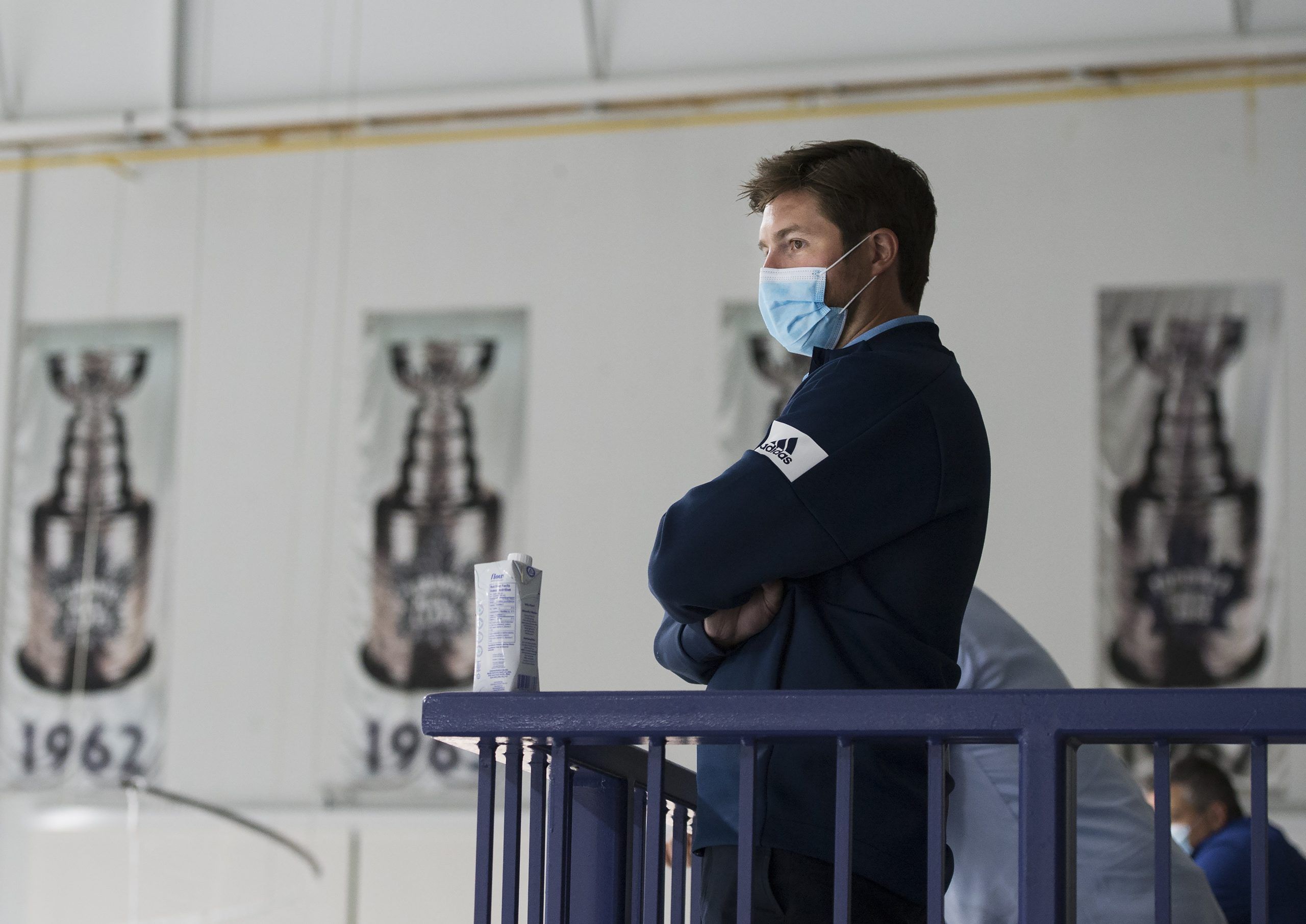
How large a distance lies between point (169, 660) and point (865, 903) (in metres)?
7.79

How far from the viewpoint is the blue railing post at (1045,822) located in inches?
52.1

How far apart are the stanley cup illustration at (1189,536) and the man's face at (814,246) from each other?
6.06 m

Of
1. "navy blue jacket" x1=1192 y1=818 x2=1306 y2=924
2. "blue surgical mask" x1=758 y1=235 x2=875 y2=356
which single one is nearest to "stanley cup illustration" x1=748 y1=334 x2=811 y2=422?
"navy blue jacket" x1=1192 y1=818 x2=1306 y2=924

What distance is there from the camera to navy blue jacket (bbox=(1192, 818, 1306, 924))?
11.1ft

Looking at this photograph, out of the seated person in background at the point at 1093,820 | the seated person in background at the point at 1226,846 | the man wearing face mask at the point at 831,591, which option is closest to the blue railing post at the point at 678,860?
the man wearing face mask at the point at 831,591

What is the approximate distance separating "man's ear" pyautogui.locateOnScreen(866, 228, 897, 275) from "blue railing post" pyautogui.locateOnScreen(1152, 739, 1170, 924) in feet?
2.52

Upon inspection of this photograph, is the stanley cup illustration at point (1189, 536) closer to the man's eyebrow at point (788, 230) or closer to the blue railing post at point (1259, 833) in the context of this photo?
the man's eyebrow at point (788, 230)

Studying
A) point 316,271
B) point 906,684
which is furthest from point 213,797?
point 906,684

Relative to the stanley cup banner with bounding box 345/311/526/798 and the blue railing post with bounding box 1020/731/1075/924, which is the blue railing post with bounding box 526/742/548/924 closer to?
the blue railing post with bounding box 1020/731/1075/924

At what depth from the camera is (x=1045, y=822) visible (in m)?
1.34

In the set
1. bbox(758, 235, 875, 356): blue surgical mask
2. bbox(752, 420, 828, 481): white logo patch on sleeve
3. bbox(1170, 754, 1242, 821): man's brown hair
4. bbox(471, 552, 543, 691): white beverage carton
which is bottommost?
bbox(1170, 754, 1242, 821): man's brown hair

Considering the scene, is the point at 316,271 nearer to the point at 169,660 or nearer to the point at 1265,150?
the point at 169,660

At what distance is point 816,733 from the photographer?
1396mm

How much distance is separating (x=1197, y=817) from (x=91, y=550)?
6727 millimetres
